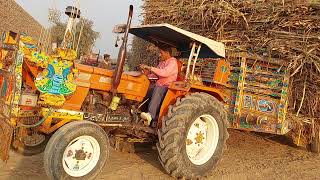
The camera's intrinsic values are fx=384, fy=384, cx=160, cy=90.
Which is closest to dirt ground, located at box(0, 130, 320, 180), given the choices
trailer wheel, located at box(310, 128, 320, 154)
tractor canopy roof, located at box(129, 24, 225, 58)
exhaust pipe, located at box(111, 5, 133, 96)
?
trailer wheel, located at box(310, 128, 320, 154)

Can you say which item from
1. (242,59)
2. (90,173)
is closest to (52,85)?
(90,173)

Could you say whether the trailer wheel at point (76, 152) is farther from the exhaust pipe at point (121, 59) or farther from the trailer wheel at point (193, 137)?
the trailer wheel at point (193, 137)

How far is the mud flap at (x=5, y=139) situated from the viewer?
13.3 ft

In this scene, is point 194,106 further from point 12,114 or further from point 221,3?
point 221,3

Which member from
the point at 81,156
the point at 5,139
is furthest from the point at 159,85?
the point at 5,139

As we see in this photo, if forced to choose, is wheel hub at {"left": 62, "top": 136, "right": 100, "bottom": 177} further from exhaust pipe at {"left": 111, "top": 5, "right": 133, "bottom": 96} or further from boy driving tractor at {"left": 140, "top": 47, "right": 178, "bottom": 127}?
boy driving tractor at {"left": 140, "top": 47, "right": 178, "bottom": 127}

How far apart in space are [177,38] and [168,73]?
640 millimetres

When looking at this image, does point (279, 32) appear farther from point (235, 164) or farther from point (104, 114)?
point (104, 114)

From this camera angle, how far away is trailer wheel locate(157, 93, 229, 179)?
4.80 meters

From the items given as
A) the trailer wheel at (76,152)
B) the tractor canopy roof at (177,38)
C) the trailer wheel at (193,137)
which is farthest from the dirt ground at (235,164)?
the tractor canopy roof at (177,38)

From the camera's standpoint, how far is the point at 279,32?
Result: 6379 mm

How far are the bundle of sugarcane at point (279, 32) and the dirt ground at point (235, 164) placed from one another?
0.89 metres

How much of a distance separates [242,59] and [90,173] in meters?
3.49

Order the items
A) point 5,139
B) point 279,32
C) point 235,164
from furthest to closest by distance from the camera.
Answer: point 279,32
point 235,164
point 5,139
